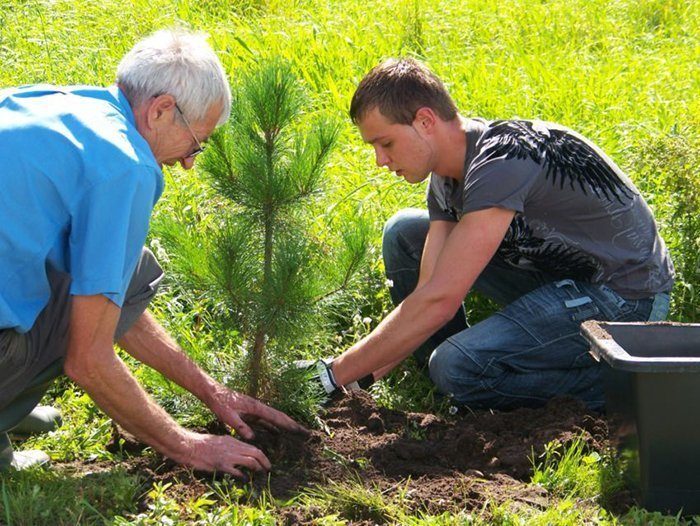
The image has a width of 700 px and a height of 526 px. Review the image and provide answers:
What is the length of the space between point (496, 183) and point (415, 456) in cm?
97

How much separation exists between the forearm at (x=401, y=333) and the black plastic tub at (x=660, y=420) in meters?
0.62

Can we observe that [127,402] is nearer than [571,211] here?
Yes

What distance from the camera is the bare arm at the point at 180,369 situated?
323 centimetres

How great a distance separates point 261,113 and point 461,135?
0.79 meters

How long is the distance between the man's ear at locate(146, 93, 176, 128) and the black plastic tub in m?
1.41

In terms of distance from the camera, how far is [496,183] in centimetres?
338

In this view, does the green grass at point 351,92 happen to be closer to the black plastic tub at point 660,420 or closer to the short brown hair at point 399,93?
the black plastic tub at point 660,420

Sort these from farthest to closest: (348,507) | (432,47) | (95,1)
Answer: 1. (95,1)
2. (432,47)
3. (348,507)

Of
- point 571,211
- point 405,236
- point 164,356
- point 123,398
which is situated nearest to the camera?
point 123,398

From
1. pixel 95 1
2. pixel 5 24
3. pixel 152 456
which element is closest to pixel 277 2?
pixel 95 1

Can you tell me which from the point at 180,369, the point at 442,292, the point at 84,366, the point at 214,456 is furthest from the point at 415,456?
the point at 84,366

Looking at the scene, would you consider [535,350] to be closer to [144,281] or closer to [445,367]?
[445,367]

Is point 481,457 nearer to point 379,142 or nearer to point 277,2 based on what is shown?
point 379,142

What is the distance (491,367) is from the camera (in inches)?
147
